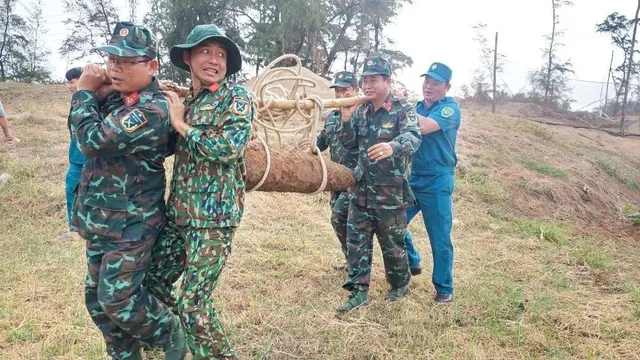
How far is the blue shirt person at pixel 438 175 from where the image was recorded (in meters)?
3.52

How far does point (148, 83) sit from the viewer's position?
6.88ft

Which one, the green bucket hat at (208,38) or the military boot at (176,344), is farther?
the military boot at (176,344)

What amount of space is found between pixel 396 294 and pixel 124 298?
2004 millimetres

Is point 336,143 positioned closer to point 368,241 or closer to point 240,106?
point 368,241

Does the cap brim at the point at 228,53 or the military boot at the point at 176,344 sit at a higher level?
the cap brim at the point at 228,53

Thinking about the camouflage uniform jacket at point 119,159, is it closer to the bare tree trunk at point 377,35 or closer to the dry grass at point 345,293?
the dry grass at point 345,293

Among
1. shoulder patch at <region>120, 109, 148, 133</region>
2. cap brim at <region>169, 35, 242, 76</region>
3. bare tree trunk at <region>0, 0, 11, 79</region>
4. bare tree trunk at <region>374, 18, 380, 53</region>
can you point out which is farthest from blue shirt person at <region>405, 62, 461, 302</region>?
bare tree trunk at <region>0, 0, 11, 79</region>

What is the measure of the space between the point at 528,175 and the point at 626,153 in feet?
26.3

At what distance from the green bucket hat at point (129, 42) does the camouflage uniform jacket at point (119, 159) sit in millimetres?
166

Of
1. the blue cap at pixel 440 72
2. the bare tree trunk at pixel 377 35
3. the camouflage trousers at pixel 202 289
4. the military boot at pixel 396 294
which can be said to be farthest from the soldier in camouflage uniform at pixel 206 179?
the bare tree trunk at pixel 377 35

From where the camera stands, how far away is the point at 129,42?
1.98m

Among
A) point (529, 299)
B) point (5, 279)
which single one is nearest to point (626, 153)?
point (529, 299)

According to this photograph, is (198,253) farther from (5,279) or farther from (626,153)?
(626,153)

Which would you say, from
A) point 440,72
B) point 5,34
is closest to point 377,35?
point 5,34
